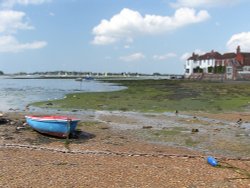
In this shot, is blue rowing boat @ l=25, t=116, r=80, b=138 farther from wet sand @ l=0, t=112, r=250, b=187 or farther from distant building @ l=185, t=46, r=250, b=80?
distant building @ l=185, t=46, r=250, b=80

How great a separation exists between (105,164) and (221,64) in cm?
12323

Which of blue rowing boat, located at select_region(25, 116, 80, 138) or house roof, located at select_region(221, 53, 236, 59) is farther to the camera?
house roof, located at select_region(221, 53, 236, 59)

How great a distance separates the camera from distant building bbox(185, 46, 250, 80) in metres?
109

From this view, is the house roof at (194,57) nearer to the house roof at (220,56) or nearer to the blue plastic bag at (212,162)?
the house roof at (220,56)

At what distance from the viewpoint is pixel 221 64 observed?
429 ft

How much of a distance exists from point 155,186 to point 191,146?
A: 7598mm

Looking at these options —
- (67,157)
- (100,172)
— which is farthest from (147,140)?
(100,172)

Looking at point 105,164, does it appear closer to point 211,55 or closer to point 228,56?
point 228,56

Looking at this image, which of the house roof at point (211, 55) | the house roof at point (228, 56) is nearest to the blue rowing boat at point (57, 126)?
the house roof at point (228, 56)

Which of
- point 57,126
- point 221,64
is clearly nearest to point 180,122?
point 57,126

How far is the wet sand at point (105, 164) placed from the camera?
36.5 feet

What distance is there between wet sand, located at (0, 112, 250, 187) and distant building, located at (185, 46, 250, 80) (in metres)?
94.1

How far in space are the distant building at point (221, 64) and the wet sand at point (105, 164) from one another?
94077 mm

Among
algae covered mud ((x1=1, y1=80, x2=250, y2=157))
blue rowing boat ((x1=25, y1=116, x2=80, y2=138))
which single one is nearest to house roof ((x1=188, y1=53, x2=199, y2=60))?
algae covered mud ((x1=1, y1=80, x2=250, y2=157))
